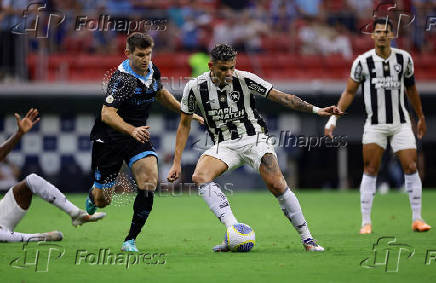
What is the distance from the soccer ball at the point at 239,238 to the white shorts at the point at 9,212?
217 cm

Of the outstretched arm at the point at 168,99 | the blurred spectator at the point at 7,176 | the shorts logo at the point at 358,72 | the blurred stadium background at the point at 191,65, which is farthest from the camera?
the blurred spectator at the point at 7,176

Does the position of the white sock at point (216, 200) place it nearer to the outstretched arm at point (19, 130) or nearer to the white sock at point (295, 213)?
the white sock at point (295, 213)

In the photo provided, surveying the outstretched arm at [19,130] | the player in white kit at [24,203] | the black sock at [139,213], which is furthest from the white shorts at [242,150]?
the outstretched arm at [19,130]

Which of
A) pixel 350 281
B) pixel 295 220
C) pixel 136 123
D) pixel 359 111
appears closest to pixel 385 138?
pixel 295 220

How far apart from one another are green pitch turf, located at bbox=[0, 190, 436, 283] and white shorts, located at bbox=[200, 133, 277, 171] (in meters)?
0.85

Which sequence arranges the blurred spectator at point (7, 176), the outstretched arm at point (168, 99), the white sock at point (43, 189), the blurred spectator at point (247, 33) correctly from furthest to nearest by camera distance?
the blurred spectator at point (247, 33)
the blurred spectator at point (7, 176)
the outstretched arm at point (168, 99)
the white sock at point (43, 189)

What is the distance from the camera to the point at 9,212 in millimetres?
7816

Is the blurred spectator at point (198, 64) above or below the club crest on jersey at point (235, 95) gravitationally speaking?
above

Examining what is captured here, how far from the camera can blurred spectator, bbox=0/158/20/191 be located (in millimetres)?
18062

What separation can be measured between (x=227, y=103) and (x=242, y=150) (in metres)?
0.46

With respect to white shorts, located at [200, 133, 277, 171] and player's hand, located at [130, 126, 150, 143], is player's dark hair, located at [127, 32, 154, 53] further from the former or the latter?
white shorts, located at [200, 133, 277, 171]

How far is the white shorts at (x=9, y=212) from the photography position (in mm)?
7809

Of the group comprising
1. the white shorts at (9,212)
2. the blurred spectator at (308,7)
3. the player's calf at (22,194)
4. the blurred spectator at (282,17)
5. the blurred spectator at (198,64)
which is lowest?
the white shorts at (9,212)

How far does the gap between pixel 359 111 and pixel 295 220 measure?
12.3 metres
